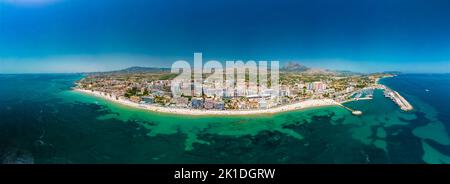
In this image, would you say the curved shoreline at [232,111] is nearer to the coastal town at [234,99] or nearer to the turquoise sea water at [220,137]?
the coastal town at [234,99]

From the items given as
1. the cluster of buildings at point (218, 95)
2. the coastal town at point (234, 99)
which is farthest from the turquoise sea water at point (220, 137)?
the cluster of buildings at point (218, 95)

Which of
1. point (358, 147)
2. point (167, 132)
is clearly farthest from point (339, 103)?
point (167, 132)

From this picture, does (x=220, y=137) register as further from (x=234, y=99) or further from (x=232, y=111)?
(x=234, y=99)

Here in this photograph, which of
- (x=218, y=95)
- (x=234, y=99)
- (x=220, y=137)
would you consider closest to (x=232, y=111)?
(x=234, y=99)

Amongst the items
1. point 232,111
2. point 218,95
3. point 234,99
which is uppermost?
point 218,95

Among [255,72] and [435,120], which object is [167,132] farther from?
[435,120]

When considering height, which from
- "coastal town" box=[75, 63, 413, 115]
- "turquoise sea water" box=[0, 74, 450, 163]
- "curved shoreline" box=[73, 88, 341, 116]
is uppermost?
"coastal town" box=[75, 63, 413, 115]

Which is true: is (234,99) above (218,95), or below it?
below

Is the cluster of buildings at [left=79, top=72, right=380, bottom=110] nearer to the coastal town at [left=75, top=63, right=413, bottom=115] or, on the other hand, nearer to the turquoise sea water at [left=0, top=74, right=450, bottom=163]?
the coastal town at [left=75, top=63, right=413, bottom=115]

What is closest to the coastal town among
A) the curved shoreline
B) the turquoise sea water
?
the curved shoreline
